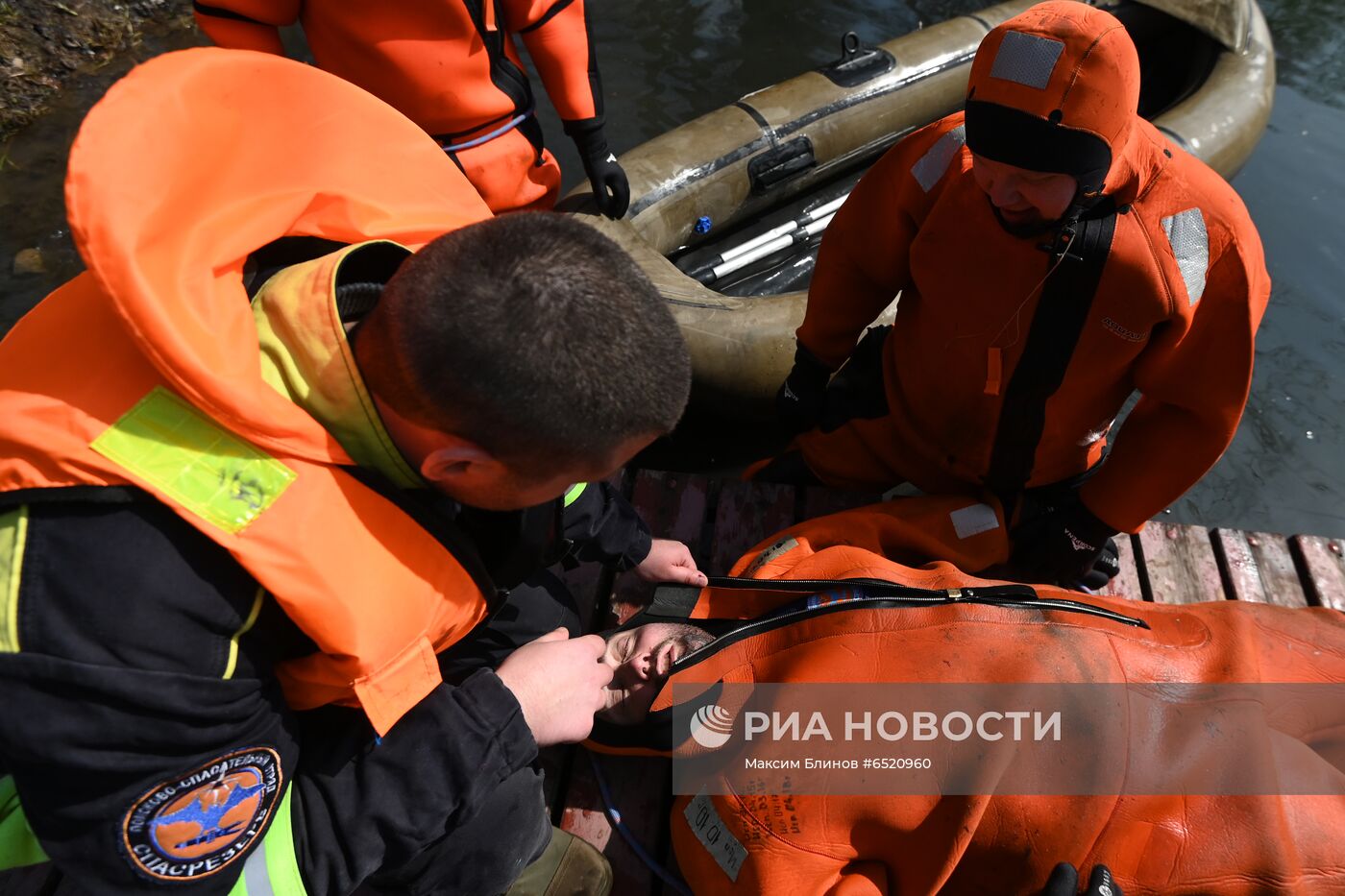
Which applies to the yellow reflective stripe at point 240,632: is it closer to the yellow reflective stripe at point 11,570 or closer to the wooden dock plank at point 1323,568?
the yellow reflective stripe at point 11,570

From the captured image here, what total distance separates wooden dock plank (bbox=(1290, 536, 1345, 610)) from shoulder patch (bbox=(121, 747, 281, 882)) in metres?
3.16

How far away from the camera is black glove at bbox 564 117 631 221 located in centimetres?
346

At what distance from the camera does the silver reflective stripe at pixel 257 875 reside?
1368 millimetres

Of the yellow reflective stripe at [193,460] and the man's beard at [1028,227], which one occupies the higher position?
the yellow reflective stripe at [193,460]

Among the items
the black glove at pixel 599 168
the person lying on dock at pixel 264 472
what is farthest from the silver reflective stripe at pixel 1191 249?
the black glove at pixel 599 168

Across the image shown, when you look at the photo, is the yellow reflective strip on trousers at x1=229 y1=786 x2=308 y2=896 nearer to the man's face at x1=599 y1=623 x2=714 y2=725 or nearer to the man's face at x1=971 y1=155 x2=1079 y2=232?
the man's face at x1=599 y1=623 x2=714 y2=725

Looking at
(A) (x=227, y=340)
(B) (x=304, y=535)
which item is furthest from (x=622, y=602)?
(A) (x=227, y=340)

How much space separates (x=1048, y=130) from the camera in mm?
1853

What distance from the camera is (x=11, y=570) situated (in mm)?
1078

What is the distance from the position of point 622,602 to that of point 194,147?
1696mm

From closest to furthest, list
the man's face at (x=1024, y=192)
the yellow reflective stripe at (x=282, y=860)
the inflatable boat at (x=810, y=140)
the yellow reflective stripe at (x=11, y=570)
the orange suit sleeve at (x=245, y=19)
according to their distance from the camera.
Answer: the yellow reflective stripe at (x=11, y=570), the yellow reflective stripe at (x=282, y=860), the man's face at (x=1024, y=192), the orange suit sleeve at (x=245, y=19), the inflatable boat at (x=810, y=140)

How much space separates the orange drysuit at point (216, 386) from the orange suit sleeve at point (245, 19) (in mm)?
1589

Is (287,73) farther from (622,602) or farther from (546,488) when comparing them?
(622,602)

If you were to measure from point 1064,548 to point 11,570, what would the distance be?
102 inches
